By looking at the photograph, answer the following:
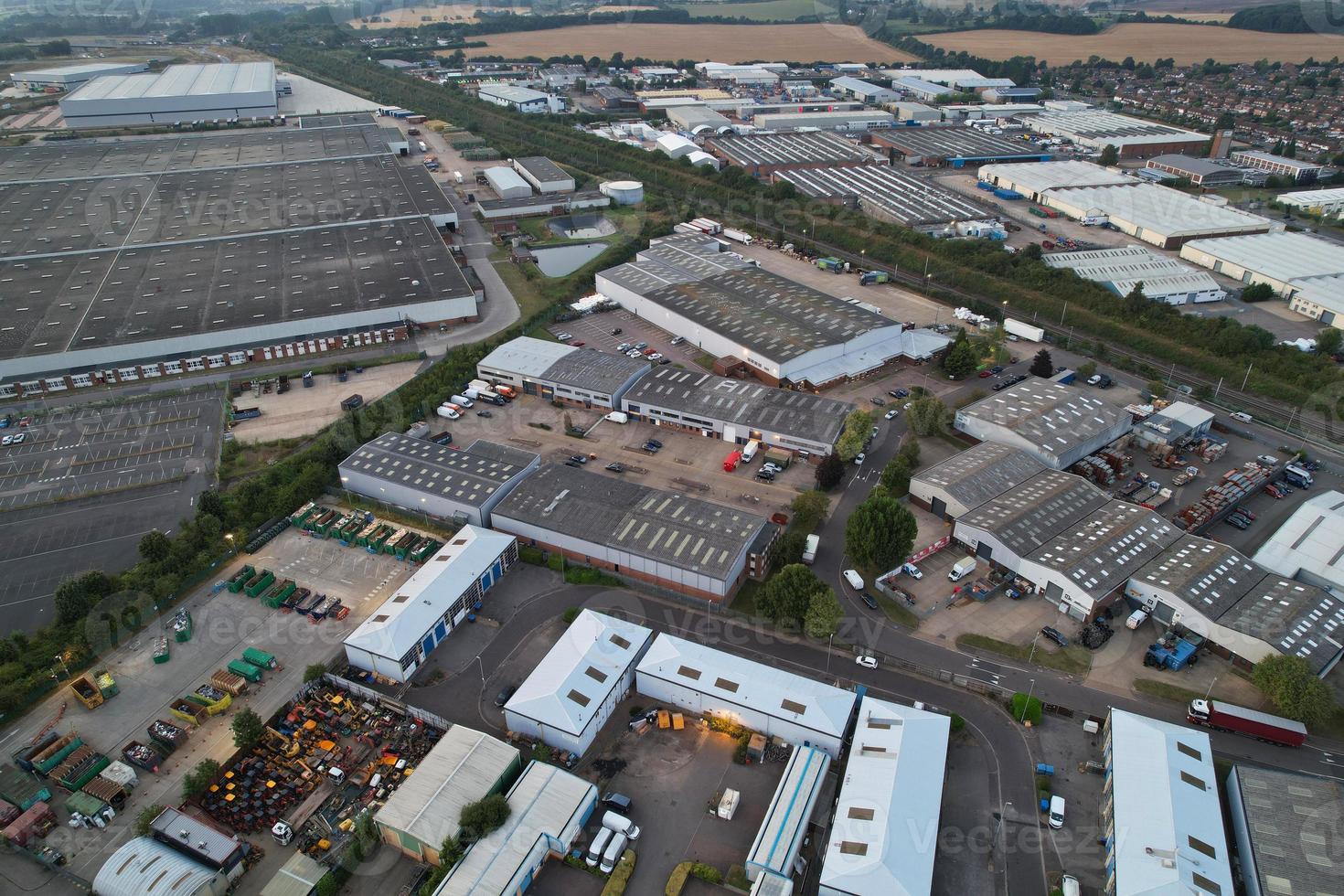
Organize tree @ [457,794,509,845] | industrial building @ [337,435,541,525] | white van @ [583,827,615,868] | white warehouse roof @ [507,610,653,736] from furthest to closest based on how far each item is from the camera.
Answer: industrial building @ [337,435,541,525] < white warehouse roof @ [507,610,653,736] < white van @ [583,827,615,868] < tree @ [457,794,509,845]

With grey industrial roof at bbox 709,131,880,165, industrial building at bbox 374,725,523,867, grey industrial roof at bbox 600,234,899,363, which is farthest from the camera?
grey industrial roof at bbox 709,131,880,165

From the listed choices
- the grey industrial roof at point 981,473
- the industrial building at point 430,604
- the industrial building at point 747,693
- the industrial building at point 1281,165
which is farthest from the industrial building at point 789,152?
the industrial building at point 747,693

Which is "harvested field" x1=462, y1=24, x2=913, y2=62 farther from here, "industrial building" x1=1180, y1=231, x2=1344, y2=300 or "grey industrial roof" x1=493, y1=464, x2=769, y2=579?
"grey industrial roof" x1=493, y1=464, x2=769, y2=579

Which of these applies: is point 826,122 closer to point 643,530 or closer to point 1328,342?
point 1328,342

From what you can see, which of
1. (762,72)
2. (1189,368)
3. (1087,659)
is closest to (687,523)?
(1087,659)

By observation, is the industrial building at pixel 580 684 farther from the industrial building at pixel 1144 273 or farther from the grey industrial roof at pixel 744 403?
the industrial building at pixel 1144 273

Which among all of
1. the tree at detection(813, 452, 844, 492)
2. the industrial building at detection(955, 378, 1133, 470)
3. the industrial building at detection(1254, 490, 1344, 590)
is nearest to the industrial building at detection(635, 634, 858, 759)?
the tree at detection(813, 452, 844, 492)

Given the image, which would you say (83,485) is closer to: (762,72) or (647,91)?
(647,91)
